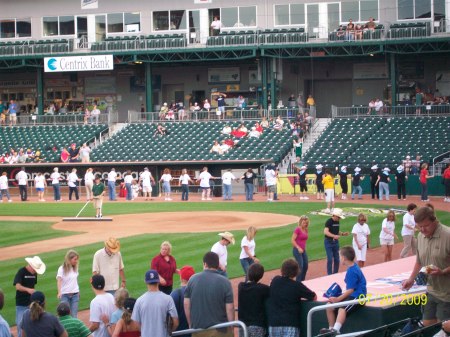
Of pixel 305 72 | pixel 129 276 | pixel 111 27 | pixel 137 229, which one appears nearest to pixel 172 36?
pixel 111 27

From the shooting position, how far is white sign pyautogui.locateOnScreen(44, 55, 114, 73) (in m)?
55.0

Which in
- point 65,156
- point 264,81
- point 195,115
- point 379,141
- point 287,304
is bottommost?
point 287,304

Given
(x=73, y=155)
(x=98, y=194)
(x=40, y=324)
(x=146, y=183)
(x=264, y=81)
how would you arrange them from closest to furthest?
(x=40, y=324)
(x=98, y=194)
(x=146, y=183)
(x=73, y=155)
(x=264, y=81)

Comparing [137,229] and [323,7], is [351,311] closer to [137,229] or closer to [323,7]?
[137,229]

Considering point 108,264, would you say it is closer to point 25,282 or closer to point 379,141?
point 25,282

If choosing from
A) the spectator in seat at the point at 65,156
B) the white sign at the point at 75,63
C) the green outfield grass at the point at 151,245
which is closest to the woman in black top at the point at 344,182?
the green outfield grass at the point at 151,245

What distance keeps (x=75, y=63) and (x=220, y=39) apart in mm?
9364

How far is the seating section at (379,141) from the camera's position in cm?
4488

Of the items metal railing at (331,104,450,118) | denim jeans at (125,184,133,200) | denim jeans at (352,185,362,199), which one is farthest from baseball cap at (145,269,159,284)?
metal railing at (331,104,450,118)

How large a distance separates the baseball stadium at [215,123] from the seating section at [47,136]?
15 cm

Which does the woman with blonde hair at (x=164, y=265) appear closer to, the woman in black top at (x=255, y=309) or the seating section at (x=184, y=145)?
the woman in black top at (x=255, y=309)

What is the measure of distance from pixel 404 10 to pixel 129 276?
3645cm

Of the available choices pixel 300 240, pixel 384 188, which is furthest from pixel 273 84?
pixel 300 240

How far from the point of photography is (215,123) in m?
52.4
